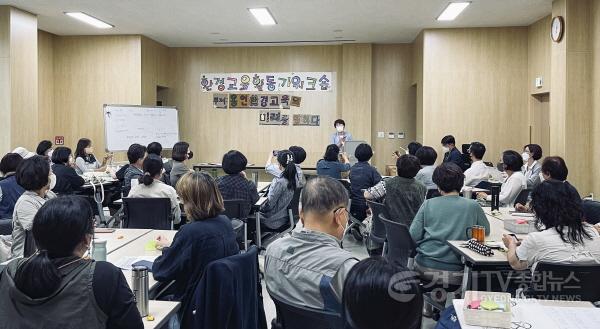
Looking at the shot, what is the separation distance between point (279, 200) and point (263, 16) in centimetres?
409

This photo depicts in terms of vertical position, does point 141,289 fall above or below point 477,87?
below

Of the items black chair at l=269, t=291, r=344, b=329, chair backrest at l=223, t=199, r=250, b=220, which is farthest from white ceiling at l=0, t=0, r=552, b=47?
black chair at l=269, t=291, r=344, b=329

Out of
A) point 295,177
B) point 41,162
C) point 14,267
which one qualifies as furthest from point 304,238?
point 295,177

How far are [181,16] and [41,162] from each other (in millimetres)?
5561

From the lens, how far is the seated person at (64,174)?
5.55 metres

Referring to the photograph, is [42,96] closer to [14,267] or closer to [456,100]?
[456,100]

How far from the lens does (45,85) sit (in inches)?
379

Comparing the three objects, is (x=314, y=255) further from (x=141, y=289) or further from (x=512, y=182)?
(x=512, y=182)

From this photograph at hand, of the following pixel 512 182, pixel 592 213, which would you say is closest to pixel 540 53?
pixel 512 182

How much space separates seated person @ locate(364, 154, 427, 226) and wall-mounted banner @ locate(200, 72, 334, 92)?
6673mm

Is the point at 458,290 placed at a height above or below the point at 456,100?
below

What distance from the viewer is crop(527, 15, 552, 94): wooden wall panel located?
7.99 meters

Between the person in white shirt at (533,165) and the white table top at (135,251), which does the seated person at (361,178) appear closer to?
the person in white shirt at (533,165)

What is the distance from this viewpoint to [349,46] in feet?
34.4
